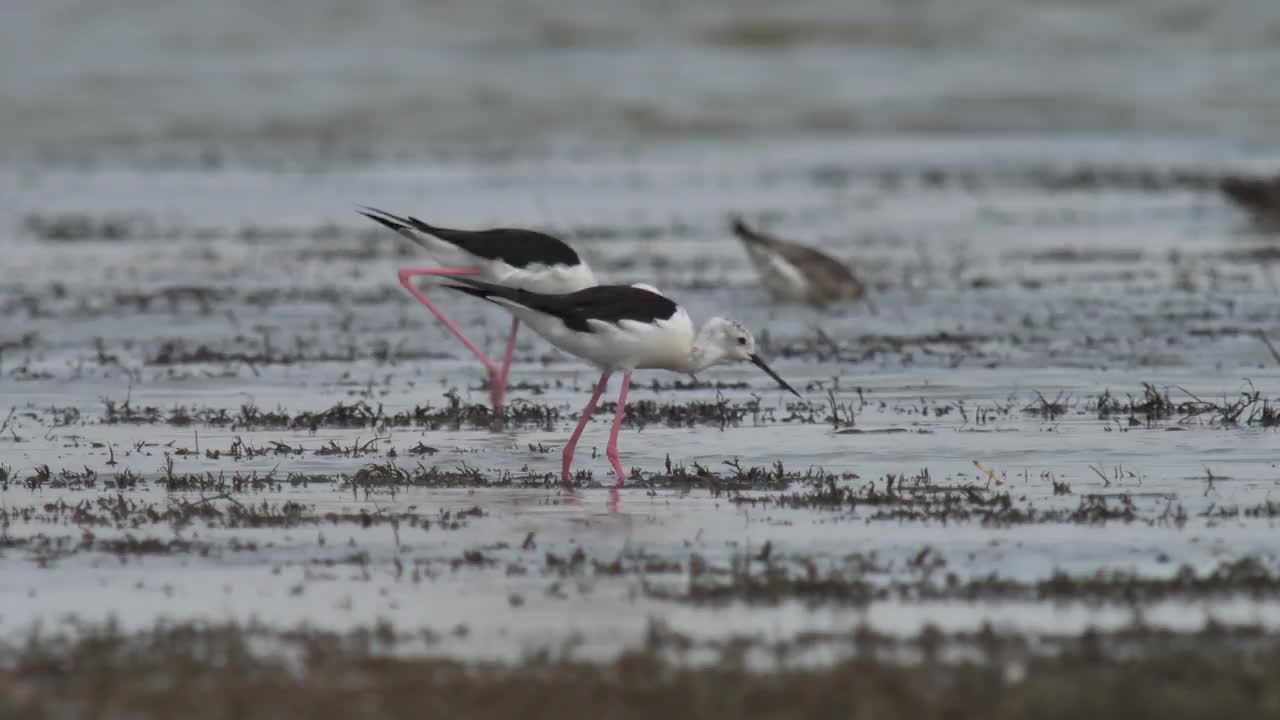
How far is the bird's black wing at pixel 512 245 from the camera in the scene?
595 inches

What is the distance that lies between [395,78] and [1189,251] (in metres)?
34.6

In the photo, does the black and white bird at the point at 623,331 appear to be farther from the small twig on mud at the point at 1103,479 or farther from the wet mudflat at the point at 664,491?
the small twig on mud at the point at 1103,479

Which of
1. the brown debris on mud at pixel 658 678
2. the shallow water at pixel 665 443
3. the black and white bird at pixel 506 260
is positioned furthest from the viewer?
the black and white bird at pixel 506 260

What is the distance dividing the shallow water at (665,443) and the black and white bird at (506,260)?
2.46ft

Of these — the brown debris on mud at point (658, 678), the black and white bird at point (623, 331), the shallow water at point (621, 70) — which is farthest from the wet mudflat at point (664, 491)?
the shallow water at point (621, 70)

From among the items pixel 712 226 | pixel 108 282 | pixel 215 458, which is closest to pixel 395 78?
pixel 712 226

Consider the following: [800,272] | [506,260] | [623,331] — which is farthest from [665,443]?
[800,272]

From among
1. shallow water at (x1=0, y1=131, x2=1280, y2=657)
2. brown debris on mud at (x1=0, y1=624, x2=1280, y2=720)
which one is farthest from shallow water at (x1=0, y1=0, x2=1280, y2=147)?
brown debris on mud at (x1=0, y1=624, x2=1280, y2=720)

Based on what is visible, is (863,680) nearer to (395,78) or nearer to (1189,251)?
(1189,251)

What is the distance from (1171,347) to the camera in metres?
17.1

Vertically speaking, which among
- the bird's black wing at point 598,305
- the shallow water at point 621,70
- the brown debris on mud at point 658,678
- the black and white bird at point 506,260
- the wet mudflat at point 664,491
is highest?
the shallow water at point 621,70

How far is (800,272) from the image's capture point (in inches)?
831

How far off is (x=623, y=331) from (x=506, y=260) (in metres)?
3.56

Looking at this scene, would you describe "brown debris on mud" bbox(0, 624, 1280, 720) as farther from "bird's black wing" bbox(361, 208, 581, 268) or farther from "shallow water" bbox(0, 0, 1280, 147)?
"shallow water" bbox(0, 0, 1280, 147)
